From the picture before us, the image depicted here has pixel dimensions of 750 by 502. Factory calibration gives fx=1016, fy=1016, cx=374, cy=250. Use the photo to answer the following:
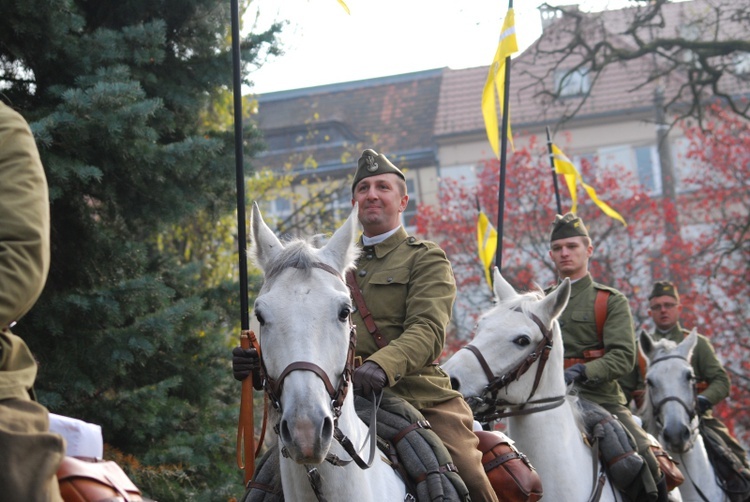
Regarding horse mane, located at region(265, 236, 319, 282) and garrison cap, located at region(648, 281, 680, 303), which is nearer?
horse mane, located at region(265, 236, 319, 282)

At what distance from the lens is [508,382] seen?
6.68 metres

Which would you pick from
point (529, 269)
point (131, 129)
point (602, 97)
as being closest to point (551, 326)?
point (131, 129)

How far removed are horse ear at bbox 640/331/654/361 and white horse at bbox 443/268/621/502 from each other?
12.1ft

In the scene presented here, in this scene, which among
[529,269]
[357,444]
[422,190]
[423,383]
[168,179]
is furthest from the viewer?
[422,190]

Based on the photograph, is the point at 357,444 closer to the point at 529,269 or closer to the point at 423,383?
the point at 423,383

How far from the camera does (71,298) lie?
7.35 m

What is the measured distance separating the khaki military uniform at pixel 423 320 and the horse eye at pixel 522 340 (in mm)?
1307

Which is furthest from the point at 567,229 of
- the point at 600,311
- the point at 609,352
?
the point at 609,352

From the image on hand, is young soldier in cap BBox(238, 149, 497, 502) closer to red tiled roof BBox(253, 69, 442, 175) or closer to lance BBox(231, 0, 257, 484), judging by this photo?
lance BBox(231, 0, 257, 484)

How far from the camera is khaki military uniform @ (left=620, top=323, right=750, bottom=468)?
1115 centimetres

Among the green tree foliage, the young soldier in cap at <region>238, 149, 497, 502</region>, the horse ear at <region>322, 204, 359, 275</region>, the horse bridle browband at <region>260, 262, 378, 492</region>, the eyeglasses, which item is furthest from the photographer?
the eyeglasses

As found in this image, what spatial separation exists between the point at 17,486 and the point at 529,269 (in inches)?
818

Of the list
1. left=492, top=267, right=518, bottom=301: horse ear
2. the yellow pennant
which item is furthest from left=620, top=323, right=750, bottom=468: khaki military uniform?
the yellow pennant

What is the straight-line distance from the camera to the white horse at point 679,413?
32.3 ft
